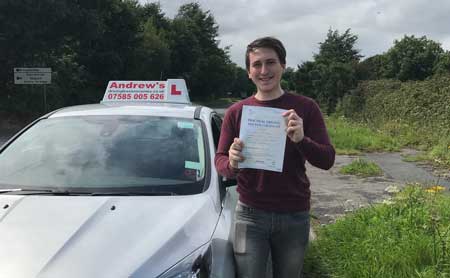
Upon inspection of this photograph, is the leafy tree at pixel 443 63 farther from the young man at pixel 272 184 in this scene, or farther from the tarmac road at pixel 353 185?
the young man at pixel 272 184

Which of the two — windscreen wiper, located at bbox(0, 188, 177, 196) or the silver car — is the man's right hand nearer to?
the silver car

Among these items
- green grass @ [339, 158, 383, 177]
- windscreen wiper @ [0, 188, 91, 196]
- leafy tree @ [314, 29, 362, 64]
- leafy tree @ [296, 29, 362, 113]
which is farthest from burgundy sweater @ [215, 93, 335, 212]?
leafy tree @ [314, 29, 362, 64]

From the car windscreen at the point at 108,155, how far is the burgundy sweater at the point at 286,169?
43 cm

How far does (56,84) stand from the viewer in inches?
1088

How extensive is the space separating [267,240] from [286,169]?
40 cm

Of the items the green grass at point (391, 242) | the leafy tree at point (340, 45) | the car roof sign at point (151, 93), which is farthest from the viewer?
the leafy tree at point (340, 45)

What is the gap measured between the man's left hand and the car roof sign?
232 centimetres

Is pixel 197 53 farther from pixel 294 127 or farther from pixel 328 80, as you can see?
pixel 294 127

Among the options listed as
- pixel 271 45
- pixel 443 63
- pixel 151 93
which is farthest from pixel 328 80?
pixel 271 45

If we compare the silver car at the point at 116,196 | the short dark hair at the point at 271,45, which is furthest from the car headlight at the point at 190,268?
the short dark hair at the point at 271,45

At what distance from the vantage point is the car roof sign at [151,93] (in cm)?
475

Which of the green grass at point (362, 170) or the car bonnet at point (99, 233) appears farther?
the green grass at point (362, 170)

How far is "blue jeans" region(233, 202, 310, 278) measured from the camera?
2701 millimetres

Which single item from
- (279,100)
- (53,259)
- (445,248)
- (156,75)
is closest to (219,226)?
(279,100)
